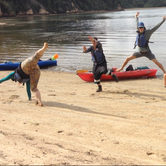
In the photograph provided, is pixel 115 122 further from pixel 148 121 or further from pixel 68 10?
pixel 68 10

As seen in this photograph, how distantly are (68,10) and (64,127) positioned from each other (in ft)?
334

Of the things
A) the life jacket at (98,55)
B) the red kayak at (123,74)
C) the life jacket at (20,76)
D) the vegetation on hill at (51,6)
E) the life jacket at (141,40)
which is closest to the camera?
the life jacket at (20,76)

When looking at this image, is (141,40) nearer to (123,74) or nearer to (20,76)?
(123,74)

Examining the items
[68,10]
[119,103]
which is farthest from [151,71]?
[68,10]

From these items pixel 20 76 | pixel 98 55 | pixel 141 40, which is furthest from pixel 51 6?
pixel 20 76

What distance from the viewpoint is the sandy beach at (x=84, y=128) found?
133 inches

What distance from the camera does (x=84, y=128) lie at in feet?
14.5

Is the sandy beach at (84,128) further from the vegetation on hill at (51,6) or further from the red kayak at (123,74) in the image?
the vegetation on hill at (51,6)

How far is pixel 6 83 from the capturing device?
27.8 feet

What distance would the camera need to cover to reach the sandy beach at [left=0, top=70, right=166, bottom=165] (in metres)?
3.38

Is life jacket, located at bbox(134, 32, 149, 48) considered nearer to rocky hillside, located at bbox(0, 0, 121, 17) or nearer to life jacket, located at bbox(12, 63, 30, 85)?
life jacket, located at bbox(12, 63, 30, 85)

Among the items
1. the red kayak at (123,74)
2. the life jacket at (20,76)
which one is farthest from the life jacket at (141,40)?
the life jacket at (20,76)

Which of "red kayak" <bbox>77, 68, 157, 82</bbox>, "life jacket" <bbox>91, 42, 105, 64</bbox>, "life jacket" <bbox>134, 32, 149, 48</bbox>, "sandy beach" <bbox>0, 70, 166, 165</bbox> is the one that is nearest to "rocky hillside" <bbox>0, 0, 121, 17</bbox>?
"red kayak" <bbox>77, 68, 157, 82</bbox>

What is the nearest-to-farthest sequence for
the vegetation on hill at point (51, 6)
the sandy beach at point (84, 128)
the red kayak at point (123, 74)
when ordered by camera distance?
the sandy beach at point (84, 128) < the red kayak at point (123, 74) < the vegetation on hill at point (51, 6)
